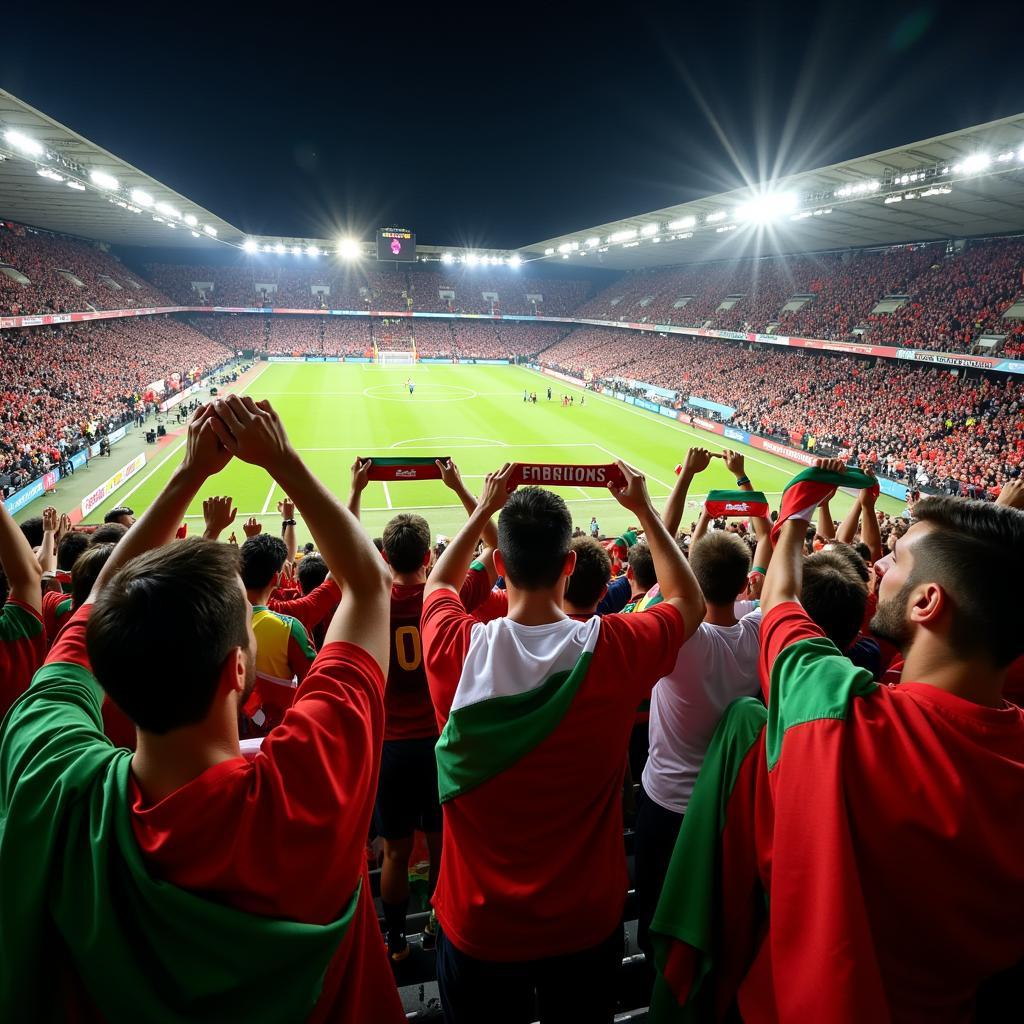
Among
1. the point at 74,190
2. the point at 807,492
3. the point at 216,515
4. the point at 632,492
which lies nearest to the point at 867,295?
the point at 632,492

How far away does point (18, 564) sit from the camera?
2805 mm

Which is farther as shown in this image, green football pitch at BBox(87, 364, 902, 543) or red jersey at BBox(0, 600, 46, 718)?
green football pitch at BBox(87, 364, 902, 543)

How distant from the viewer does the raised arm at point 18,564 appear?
2.75m

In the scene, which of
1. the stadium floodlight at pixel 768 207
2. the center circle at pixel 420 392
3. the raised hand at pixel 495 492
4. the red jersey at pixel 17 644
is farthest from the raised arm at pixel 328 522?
the center circle at pixel 420 392

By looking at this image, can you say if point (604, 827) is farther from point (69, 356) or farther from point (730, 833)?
point (69, 356)

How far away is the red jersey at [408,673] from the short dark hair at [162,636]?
8.28 feet

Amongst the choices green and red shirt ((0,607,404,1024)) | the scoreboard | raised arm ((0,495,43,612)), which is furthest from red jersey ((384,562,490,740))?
the scoreboard

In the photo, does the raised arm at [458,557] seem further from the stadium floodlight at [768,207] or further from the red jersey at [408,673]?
the stadium floodlight at [768,207]

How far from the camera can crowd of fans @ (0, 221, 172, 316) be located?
35688mm

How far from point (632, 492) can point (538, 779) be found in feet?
4.90

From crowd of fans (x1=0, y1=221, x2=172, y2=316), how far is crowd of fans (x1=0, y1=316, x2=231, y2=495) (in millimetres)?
1882

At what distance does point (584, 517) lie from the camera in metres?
22.4

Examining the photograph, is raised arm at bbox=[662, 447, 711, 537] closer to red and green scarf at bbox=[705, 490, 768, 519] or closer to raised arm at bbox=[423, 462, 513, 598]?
red and green scarf at bbox=[705, 490, 768, 519]

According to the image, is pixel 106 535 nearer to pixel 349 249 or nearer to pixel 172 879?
pixel 172 879
